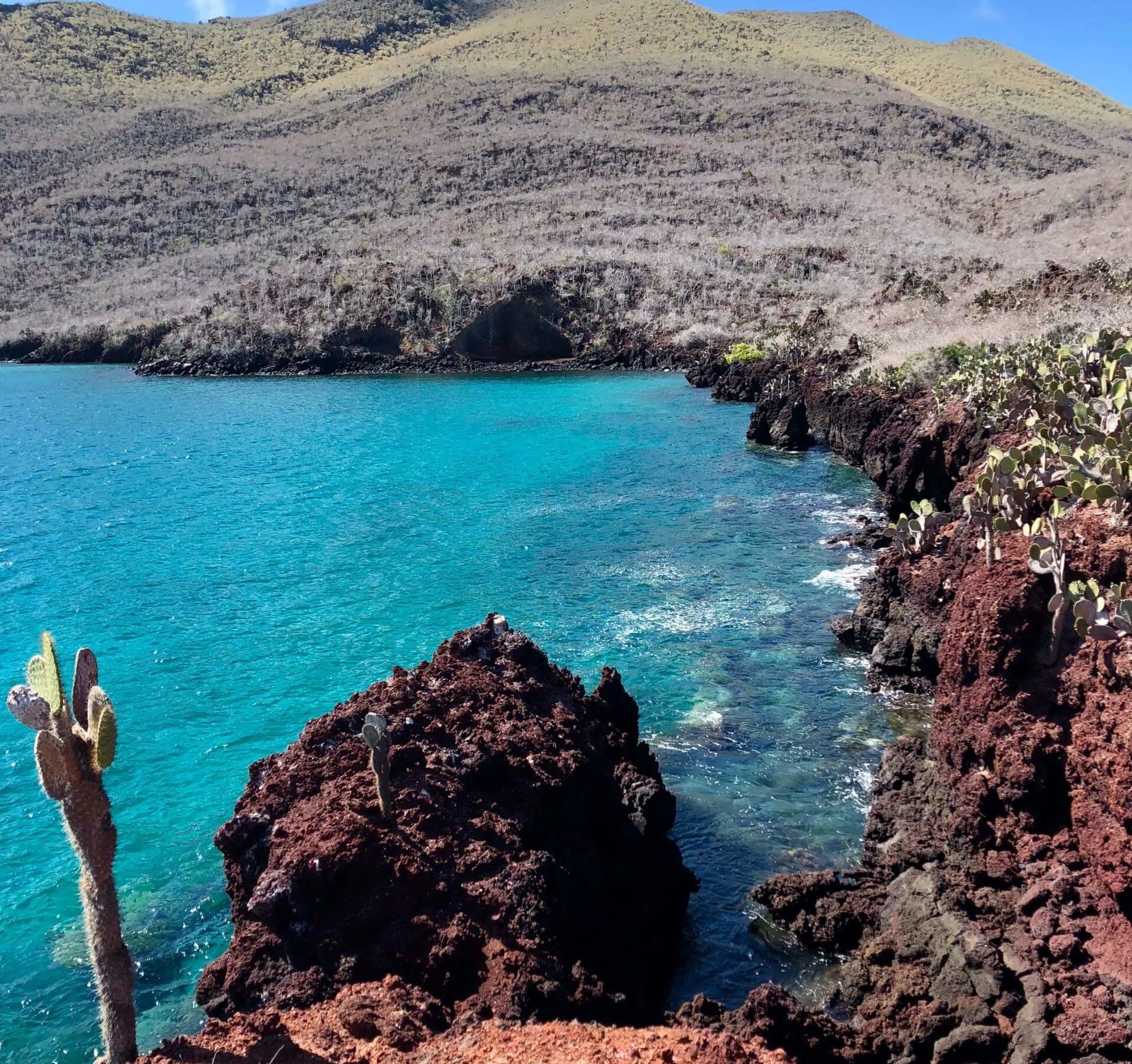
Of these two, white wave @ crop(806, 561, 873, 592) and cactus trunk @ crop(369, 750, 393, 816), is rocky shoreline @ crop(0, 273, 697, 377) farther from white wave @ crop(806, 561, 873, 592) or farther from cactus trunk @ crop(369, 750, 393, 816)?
cactus trunk @ crop(369, 750, 393, 816)

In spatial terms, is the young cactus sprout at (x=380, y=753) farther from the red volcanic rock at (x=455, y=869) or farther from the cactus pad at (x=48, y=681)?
the cactus pad at (x=48, y=681)

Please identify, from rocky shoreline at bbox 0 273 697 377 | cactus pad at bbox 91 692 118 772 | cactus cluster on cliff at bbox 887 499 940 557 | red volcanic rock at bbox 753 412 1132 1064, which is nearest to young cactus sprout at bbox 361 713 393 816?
cactus pad at bbox 91 692 118 772

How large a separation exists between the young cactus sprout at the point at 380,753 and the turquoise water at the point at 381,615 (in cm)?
357

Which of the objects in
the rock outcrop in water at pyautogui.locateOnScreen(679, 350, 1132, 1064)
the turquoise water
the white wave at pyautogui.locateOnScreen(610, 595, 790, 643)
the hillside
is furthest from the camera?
the hillside

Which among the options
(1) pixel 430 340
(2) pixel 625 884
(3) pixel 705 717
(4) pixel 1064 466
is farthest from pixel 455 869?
(1) pixel 430 340

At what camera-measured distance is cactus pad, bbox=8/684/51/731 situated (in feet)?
26.1

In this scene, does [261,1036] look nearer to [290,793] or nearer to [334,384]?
[290,793]

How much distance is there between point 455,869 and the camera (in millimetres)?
9961

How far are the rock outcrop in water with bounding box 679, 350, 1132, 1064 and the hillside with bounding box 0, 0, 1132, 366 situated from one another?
3247 cm

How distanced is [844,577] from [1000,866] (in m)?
Answer: 14.1

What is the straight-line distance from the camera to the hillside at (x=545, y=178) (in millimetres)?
80062

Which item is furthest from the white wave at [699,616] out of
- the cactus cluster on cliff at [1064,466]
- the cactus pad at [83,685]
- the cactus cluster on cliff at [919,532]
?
the cactus pad at [83,685]

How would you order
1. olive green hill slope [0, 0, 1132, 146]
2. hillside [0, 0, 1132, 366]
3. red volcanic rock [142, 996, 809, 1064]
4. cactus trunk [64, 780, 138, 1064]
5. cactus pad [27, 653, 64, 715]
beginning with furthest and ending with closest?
olive green hill slope [0, 0, 1132, 146], hillside [0, 0, 1132, 366], cactus trunk [64, 780, 138, 1064], cactus pad [27, 653, 64, 715], red volcanic rock [142, 996, 809, 1064]

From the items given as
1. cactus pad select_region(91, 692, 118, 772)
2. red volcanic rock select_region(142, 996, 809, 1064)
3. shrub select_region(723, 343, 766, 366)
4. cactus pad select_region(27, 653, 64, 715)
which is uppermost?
shrub select_region(723, 343, 766, 366)
